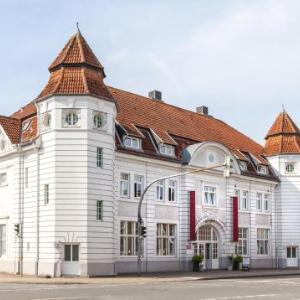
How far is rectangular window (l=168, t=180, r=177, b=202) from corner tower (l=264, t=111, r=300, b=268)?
14404 millimetres

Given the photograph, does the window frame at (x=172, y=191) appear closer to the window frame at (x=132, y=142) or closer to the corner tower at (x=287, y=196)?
the window frame at (x=132, y=142)

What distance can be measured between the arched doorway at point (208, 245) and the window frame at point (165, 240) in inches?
99.8

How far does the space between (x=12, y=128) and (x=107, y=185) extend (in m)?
8.58

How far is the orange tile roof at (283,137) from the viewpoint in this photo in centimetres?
5612

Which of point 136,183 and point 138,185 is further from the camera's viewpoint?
point 138,185

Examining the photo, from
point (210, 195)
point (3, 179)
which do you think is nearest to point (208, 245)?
point (210, 195)

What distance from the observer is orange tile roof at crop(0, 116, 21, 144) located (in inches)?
1614

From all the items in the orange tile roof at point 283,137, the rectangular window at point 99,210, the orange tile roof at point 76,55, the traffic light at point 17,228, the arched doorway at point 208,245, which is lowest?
the arched doorway at point 208,245

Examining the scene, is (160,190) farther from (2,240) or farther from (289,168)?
(289,168)

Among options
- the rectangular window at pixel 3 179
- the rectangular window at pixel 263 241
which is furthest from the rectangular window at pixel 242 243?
the rectangular window at pixel 3 179

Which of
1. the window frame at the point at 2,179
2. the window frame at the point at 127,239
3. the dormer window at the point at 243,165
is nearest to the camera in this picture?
the window frame at the point at 127,239

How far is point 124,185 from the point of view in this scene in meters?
40.9

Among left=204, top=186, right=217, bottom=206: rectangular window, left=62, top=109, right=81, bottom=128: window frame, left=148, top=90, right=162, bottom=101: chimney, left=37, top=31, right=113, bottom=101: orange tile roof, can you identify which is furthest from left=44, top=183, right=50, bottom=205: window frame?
left=148, top=90, right=162, bottom=101: chimney

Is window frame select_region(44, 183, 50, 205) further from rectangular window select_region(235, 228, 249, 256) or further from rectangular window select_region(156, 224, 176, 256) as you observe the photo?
rectangular window select_region(235, 228, 249, 256)
